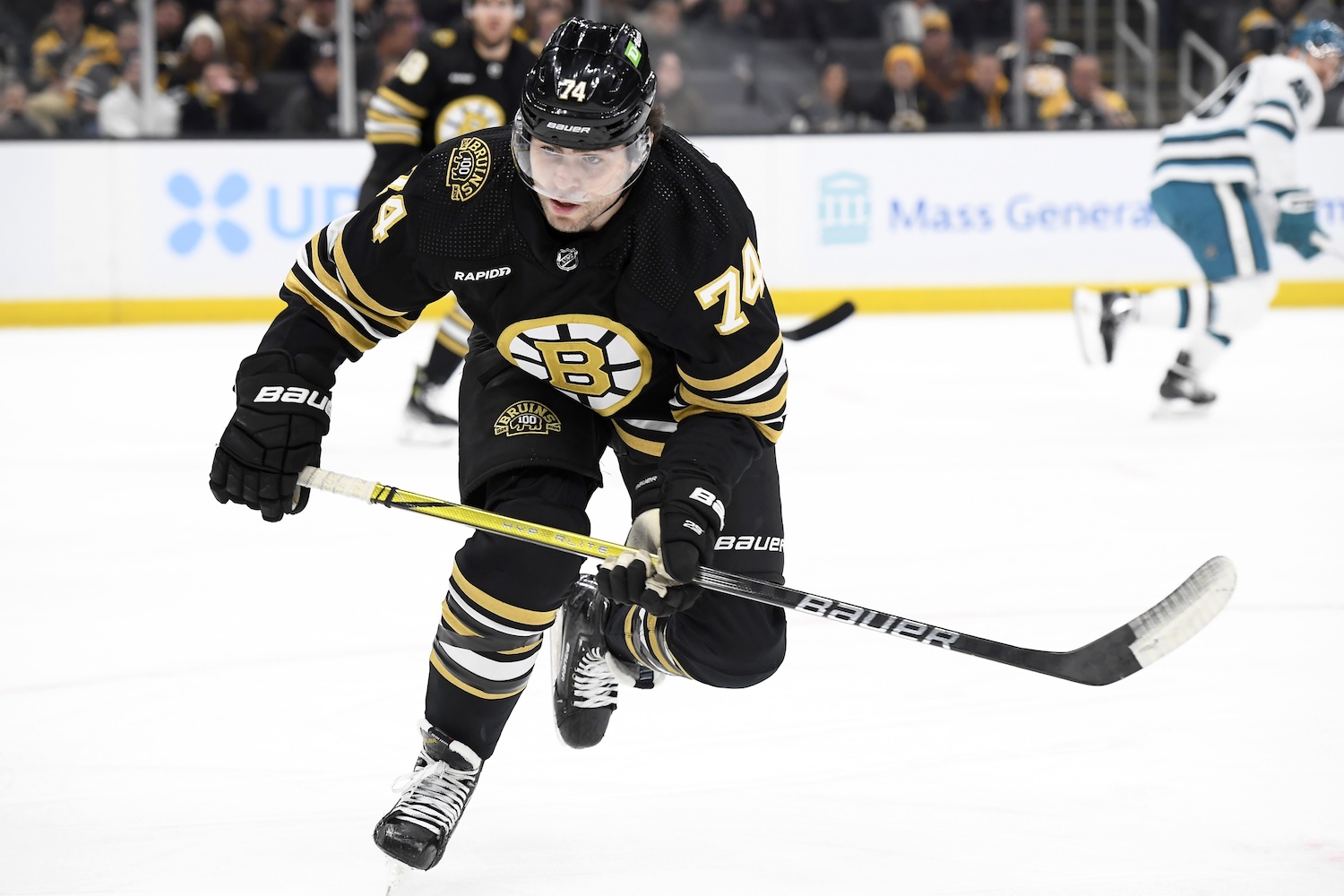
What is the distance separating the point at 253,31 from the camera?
26.4 ft

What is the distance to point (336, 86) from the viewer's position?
781 centimetres

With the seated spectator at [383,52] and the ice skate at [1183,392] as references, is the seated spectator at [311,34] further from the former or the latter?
the ice skate at [1183,392]

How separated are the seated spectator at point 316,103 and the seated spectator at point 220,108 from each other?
118mm

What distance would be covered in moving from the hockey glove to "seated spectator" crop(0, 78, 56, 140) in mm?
5191

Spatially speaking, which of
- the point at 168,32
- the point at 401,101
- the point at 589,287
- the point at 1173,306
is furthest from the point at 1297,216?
the point at 168,32

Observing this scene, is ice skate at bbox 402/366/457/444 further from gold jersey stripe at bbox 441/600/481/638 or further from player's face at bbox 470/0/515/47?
gold jersey stripe at bbox 441/600/481/638

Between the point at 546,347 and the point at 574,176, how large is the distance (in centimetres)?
25

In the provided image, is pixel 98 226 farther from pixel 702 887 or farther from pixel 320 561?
pixel 702 887

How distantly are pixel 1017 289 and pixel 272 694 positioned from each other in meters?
6.04

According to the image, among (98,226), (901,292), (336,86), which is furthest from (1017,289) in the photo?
(98,226)

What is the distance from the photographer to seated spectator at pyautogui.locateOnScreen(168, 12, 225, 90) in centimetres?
770

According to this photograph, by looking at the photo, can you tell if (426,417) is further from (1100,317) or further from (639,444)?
(639,444)

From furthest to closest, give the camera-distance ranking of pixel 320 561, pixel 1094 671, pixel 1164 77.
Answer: pixel 1164 77, pixel 320 561, pixel 1094 671

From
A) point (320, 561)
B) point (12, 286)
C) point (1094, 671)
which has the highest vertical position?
point (1094, 671)
